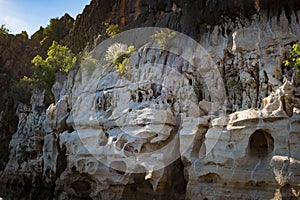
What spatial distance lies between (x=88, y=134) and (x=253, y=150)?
7.53 meters

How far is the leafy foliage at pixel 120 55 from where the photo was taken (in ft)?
59.5

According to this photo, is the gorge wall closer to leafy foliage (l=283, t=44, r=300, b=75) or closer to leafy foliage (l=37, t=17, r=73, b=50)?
leafy foliage (l=283, t=44, r=300, b=75)

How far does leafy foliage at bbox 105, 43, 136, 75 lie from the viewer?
1813 cm

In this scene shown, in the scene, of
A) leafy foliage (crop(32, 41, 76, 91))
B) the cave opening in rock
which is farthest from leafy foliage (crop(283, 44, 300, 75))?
leafy foliage (crop(32, 41, 76, 91))

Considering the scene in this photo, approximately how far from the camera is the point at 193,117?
14141mm

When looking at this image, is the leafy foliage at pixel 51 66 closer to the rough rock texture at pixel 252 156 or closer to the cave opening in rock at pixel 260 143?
the rough rock texture at pixel 252 156

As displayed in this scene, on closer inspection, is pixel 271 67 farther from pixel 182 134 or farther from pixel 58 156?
pixel 58 156

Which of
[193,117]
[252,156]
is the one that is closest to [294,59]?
[252,156]

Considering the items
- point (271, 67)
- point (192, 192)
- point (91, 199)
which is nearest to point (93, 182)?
point (91, 199)

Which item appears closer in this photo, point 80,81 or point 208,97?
point 208,97

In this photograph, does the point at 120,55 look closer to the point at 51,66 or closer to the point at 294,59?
the point at 294,59

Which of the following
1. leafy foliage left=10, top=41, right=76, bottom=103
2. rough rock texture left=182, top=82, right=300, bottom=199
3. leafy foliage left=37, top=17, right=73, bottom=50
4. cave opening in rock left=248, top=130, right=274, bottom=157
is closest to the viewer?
rough rock texture left=182, top=82, right=300, bottom=199

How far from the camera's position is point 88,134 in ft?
54.7

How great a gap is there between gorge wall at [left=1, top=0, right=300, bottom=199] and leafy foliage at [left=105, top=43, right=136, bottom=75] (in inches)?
15.9
